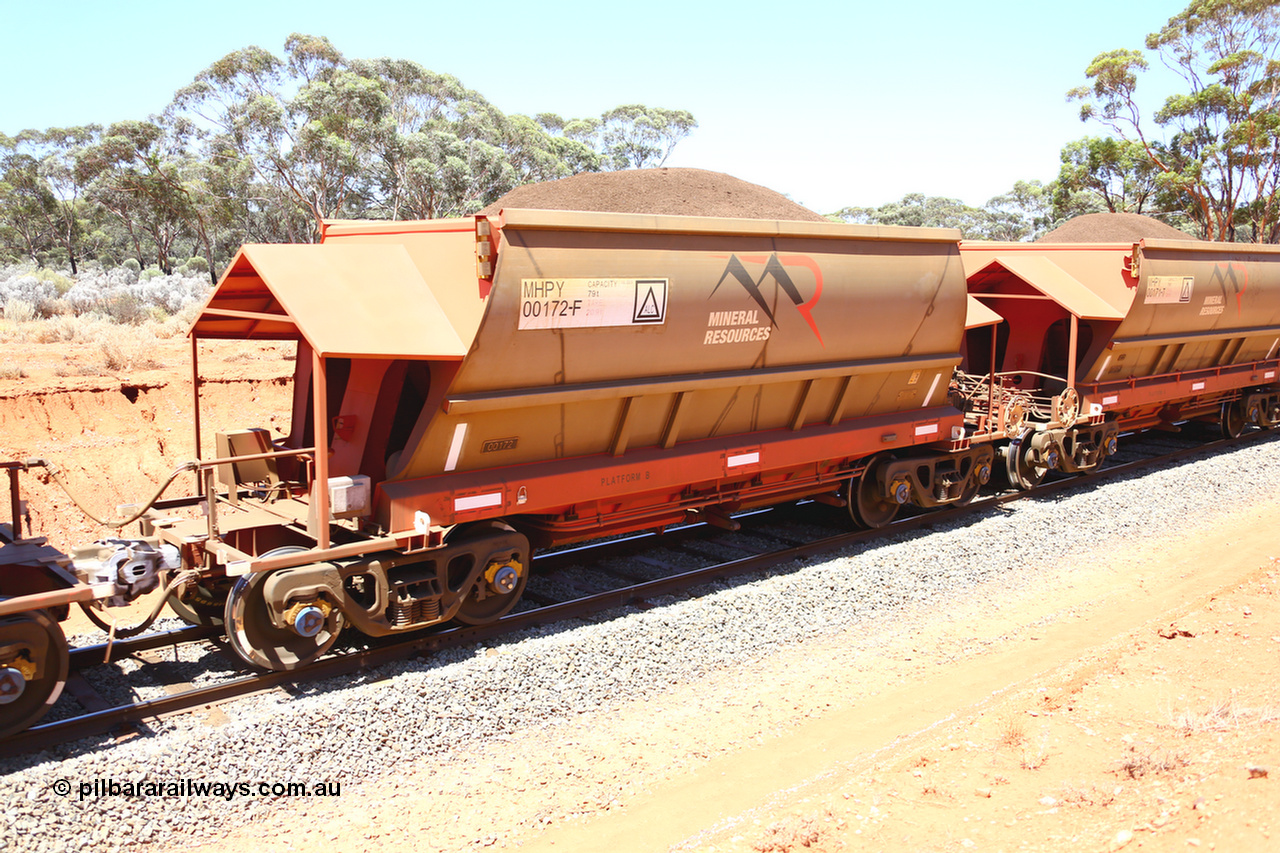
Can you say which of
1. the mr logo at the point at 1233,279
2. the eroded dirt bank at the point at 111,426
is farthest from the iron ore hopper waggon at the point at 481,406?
the mr logo at the point at 1233,279

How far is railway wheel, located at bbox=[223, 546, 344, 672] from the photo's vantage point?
259 inches

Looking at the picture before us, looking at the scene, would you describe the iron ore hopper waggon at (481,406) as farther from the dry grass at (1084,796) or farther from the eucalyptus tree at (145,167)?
the eucalyptus tree at (145,167)

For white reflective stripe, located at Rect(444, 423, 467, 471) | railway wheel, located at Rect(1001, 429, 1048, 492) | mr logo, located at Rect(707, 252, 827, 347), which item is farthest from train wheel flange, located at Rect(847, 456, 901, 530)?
white reflective stripe, located at Rect(444, 423, 467, 471)

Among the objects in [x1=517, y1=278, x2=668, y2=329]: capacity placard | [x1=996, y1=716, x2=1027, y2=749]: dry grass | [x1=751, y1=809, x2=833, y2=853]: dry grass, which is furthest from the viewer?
[x1=517, y1=278, x2=668, y2=329]: capacity placard

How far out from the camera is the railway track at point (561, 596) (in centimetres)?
629

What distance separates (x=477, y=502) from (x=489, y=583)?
714mm

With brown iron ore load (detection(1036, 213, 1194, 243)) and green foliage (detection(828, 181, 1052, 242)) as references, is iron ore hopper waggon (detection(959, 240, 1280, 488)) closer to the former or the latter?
brown iron ore load (detection(1036, 213, 1194, 243))

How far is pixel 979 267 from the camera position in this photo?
45.1ft

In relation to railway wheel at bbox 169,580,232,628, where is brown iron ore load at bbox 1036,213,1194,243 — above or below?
above

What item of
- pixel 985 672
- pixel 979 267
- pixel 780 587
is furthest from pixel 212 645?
pixel 979 267

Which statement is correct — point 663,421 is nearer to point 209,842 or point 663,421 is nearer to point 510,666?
point 510,666

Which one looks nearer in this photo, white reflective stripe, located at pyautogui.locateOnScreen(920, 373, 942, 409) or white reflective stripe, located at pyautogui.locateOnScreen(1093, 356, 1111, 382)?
white reflective stripe, located at pyautogui.locateOnScreen(920, 373, 942, 409)

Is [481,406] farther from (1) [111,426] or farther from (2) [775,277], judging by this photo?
(1) [111,426]

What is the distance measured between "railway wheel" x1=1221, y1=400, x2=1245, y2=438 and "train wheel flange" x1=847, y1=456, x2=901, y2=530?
10277 millimetres
